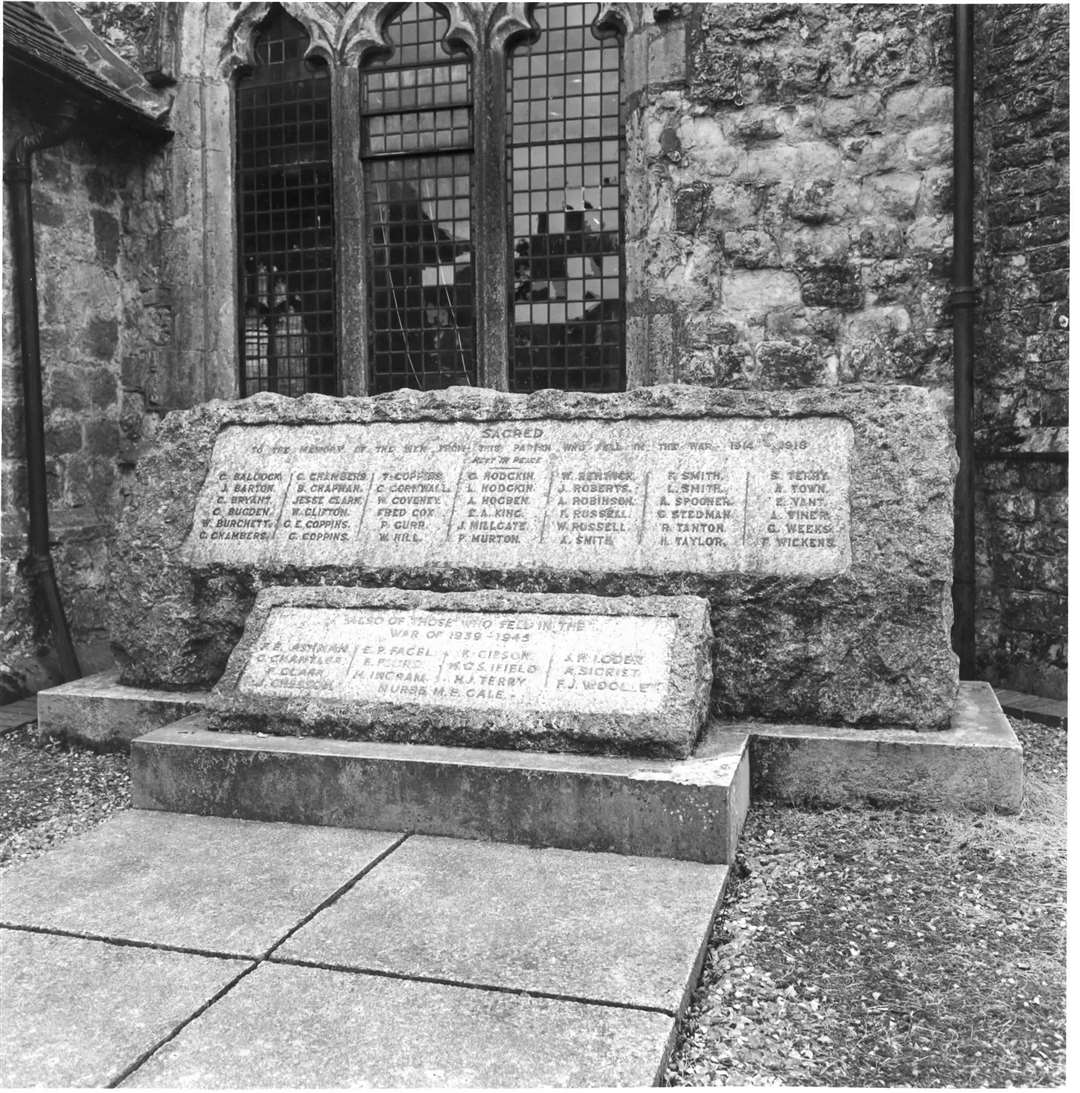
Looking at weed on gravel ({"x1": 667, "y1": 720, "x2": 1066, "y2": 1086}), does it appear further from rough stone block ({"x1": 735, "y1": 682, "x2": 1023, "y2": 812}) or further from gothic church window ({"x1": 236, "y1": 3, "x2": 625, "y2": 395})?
gothic church window ({"x1": 236, "y1": 3, "x2": 625, "y2": 395})

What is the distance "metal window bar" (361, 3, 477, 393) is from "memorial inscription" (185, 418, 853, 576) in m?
2.98

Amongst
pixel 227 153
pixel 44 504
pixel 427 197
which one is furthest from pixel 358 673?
pixel 227 153

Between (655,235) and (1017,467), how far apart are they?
2.93 metres

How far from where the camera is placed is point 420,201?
8.34 meters

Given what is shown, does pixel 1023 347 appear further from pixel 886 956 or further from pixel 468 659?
pixel 886 956

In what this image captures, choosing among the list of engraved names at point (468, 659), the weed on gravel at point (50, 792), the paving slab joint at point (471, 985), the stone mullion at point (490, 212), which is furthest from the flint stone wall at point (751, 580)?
the stone mullion at point (490, 212)

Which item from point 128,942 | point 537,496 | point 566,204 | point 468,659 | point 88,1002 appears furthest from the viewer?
point 566,204

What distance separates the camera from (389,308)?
8461 mm

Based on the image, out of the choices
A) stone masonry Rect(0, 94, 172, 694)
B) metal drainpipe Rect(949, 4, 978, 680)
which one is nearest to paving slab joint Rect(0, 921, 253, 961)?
stone masonry Rect(0, 94, 172, 694)

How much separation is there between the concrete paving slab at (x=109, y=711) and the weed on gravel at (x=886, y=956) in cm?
275

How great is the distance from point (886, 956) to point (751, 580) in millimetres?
1778

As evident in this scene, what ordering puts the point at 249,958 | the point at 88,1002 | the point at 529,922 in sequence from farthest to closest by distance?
1. the point at 529,922
2. the point at 249,958
3. the point at 88,1002

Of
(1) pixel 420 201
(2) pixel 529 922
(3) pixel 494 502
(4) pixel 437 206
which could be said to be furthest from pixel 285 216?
(2) pixel 529 922

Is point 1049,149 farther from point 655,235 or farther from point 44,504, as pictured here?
point 44,504
